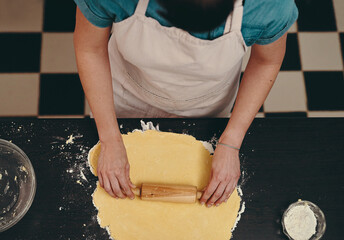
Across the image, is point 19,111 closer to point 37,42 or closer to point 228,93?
point 37,42

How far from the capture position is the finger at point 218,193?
101cm

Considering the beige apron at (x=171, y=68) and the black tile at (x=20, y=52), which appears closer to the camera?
the beige apron at (x=171, y=68)

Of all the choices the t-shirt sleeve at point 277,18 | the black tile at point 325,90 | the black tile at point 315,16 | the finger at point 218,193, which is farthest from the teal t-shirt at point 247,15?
the black tile at point 315,16

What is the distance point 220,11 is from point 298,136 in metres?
0.61

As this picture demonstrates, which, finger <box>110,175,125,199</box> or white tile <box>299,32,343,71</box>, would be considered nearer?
finger <box>110,175,125,199</box>

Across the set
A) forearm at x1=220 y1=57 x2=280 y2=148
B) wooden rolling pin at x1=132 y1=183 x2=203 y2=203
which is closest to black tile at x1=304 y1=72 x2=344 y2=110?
forearm at x1=220 y1=57 x2=280 y2=148

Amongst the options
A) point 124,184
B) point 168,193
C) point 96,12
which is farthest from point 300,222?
point 96,12

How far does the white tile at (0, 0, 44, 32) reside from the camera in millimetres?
2033

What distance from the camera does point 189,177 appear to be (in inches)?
41.8

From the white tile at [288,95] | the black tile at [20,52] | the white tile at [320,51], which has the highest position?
the white tile at [320,51]

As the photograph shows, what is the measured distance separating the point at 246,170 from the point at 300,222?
220mm

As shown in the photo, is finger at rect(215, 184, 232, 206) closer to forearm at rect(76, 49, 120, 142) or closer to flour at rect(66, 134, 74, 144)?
forearm at rect(76, 49, 120, 142)

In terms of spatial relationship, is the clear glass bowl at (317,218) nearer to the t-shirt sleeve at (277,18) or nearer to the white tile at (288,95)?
the t-shirt sleeve at (277,18)

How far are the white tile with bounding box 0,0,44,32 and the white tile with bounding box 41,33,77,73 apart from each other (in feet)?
0.35
